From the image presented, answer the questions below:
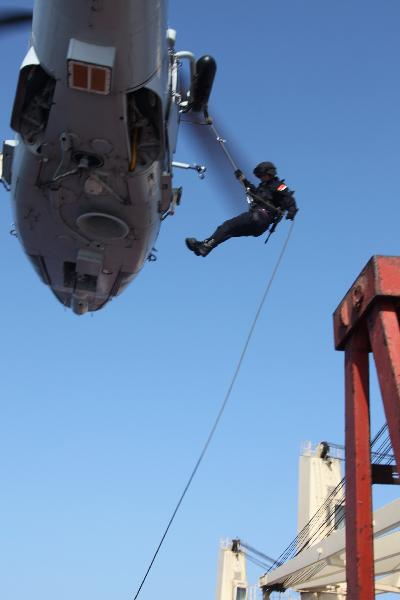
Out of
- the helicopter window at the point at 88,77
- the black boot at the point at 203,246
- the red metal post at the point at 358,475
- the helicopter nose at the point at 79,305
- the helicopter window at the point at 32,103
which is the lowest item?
the red metal post at the point at 358,475

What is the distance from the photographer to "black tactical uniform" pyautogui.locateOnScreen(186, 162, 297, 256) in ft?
33.8

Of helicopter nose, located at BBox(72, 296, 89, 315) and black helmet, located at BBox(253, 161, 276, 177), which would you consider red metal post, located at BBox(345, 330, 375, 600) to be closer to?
black helmet, located at BBox(253, 161, 276, 177)

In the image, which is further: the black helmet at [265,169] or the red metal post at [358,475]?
the black helmet at [265,169]

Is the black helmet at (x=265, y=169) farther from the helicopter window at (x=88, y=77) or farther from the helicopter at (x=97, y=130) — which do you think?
the helicopter window at (x=88, y=77)

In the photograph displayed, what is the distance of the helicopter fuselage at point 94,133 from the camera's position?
8.69 meters

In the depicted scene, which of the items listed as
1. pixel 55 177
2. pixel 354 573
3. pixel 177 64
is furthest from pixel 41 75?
pixel 354 573

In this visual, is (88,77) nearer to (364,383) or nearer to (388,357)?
(364,383)

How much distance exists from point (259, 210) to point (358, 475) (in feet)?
21.8

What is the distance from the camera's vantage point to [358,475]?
4.33 meters

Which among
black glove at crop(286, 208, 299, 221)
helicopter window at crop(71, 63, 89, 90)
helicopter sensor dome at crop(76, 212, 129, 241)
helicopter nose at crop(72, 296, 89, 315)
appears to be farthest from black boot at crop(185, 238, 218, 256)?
helicopter nose at crop(72, 296, 89, 315)

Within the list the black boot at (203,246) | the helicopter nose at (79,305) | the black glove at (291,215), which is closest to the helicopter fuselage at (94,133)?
the black boot at (203,246)

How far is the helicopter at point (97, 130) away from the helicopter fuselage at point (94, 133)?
2cm

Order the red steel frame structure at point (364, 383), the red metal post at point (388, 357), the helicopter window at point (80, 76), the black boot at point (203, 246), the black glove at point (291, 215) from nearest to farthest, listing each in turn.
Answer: the red metal post at point (388, 357), the red steel frame structure at point (364, 383), the helicopter window at point (80, 76), the black boot at point (203, 246), the black glove at point (291, 215)

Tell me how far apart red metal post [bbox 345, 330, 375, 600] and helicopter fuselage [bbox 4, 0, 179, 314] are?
599 cm
